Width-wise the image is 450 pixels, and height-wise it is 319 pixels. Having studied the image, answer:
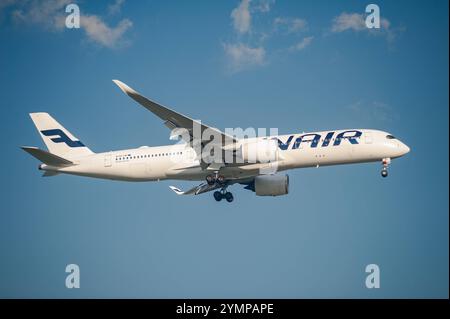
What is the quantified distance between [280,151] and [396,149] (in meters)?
7.62

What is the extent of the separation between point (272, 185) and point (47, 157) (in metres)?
15.4

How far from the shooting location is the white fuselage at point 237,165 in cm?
4725

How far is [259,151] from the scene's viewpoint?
46469mm

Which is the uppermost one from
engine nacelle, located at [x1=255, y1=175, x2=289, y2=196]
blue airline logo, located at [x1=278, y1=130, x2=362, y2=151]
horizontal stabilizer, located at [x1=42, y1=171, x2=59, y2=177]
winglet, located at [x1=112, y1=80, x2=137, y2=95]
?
winglet, located at [x1=112, y1=80, x2=137, y2=95]

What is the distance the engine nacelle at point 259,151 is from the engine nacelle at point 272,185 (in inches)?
155

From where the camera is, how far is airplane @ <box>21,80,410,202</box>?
1839 inches

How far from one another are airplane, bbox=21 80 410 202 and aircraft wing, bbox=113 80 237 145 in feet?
0.20

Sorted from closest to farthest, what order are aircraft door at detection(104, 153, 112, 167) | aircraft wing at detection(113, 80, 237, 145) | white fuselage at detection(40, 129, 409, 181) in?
aircraft wing at detection(113, 80, 237, 145) → white fuselage at detection(40, 129, 409, 181) → aircraft door at detection(104, 153, 112, 167)

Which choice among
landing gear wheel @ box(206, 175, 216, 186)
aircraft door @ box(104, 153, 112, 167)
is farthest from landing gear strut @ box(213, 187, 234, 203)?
aircraft door @ box(104, 153, 112, 167)

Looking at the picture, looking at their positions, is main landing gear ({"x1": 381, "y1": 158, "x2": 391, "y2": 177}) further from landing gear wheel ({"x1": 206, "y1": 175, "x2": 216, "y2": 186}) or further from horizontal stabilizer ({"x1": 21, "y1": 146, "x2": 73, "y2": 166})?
horizontal stabilizer ({"x1": 21, "y1": 146, "x2": 73, "y2": 166})

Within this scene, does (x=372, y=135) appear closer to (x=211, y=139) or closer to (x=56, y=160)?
(x=211, y=139)

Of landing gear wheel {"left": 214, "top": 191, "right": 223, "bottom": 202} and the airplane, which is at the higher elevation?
the airplane

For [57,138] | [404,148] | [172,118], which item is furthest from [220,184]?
[57,138]

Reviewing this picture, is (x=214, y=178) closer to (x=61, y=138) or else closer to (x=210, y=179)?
(x=210, y=179)
